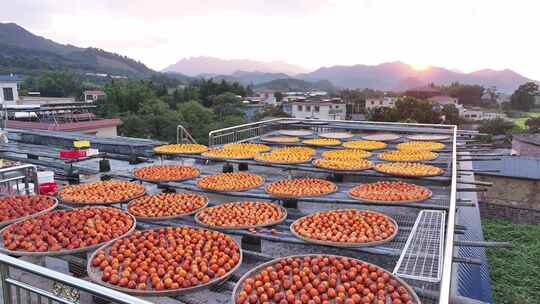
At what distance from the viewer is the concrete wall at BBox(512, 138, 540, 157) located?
30373mm

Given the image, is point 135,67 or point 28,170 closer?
point 28,170

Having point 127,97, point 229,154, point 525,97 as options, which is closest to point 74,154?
point 229,154

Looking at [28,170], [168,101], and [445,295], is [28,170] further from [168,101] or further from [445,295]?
[168,101]

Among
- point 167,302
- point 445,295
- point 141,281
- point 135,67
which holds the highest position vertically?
point 135,67

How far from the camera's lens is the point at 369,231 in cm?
439

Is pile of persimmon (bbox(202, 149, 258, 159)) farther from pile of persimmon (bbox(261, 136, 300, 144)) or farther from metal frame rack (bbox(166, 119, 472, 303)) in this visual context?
pile of persimmon (bbox(261, 136, 300, 144))

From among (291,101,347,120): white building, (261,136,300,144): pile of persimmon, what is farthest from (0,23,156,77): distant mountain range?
(261,136,300,144): pile of persimmon

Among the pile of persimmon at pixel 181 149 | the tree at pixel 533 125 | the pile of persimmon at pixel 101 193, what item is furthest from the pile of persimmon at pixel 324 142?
the tree at pixel 533 125

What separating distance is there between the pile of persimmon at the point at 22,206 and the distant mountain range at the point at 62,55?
323ft

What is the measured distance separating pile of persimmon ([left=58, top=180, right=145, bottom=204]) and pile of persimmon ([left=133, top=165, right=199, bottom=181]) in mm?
610

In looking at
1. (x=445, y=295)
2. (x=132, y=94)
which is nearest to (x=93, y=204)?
(x=445, y=295)

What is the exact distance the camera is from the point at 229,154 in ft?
29.5

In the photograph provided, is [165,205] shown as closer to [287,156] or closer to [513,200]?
[287,156]

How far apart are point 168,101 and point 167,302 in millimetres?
60603
